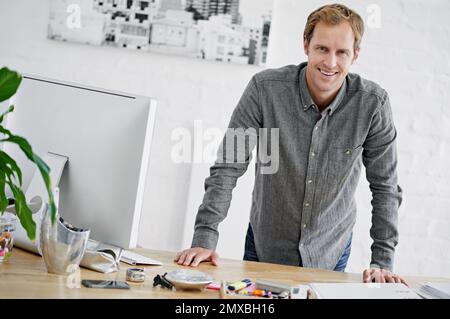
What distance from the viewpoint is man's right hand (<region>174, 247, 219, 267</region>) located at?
1.72 meters

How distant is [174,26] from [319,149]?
1.20 m

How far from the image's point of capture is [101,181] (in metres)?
1.54

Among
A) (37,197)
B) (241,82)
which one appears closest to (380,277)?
(37,197)

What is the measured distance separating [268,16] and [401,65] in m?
0.69

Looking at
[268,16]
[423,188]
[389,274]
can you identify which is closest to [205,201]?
[389,274]

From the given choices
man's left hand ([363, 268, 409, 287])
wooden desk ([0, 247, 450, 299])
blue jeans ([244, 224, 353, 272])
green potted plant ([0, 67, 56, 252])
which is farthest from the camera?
blue jeans ([244, 224, 353, 272])

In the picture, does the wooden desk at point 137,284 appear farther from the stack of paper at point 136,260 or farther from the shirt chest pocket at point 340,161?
the shirt chest pocket at point 340,161

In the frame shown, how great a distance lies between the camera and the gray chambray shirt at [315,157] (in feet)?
6.54

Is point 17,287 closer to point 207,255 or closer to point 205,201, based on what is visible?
point 207,255

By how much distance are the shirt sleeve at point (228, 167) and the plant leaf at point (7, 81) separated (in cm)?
78

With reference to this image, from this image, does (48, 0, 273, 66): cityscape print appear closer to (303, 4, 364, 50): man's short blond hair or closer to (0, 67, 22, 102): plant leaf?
(303, 4, 364, 50): man's short blond hair

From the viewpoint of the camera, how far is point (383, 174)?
1992 mm

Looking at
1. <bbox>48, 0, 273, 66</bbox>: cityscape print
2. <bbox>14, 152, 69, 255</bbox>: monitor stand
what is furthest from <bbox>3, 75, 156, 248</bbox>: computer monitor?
<bbox>48, 0, 273, 66</bbox>: cityscape print

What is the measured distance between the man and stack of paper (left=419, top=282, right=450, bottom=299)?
23cm
